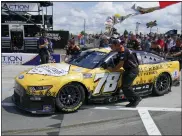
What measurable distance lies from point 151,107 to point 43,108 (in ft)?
8.18

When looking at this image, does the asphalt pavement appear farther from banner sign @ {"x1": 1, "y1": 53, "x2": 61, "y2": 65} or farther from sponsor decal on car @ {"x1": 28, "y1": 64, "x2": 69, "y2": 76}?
banner sign @ {"x1": 1, "y1": 53, "x2": 61, "y2": 65}

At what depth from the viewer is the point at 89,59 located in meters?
6.97

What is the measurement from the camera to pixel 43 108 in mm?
5777

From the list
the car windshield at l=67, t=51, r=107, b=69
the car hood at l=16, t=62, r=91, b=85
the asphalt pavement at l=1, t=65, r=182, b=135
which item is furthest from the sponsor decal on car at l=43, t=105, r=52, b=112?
the car windshield at l=67, t=51, r=107, b=69

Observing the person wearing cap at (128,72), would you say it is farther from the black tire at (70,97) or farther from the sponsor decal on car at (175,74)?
the sponsor decal on car at (175,74)

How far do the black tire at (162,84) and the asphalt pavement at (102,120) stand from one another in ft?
1.66

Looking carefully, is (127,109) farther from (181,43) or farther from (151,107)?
(181,43)

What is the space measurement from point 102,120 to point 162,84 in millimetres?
2714

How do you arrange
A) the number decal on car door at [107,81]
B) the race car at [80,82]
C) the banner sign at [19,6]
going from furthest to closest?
1. the banner sign at [19,6]
2. the number decal on car door at [107,81]
3. the race car at [80,82]

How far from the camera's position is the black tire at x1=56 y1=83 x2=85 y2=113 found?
5945 mm

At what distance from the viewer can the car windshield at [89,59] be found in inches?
264

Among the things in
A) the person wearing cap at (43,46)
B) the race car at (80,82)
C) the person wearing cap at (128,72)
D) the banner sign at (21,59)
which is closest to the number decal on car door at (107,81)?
the race car at (80,82)

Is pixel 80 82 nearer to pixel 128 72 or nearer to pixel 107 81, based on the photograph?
pixel 107 81

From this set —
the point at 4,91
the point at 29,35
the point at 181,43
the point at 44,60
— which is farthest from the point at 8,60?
the point at 29,35
